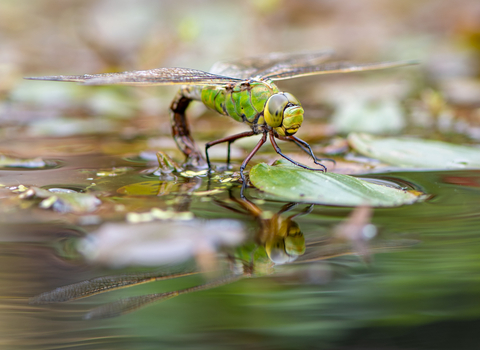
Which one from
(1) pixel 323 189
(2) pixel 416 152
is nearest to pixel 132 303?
(1) pixel 323 189

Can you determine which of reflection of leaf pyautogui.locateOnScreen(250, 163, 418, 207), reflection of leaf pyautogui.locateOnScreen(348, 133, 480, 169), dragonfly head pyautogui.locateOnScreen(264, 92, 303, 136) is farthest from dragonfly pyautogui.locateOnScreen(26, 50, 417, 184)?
reflection of leaf pyautogui.locateOnScreen(348, 133, 480, 169)

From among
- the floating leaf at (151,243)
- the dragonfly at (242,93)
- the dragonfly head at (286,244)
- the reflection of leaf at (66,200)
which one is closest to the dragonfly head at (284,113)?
the dragonfly at (242,93)

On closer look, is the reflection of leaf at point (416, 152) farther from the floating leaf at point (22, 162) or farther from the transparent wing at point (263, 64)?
the floating leaf at point (22, 162)

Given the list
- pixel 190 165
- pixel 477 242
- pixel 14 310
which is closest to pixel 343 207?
pixel 477 242

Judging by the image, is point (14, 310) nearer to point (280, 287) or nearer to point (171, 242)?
point (171, 242)

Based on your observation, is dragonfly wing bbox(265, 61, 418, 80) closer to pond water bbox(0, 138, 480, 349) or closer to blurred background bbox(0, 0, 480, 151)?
pond water bbox(0, 138, 480, 349)

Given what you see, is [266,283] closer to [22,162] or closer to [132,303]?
[132,303]
